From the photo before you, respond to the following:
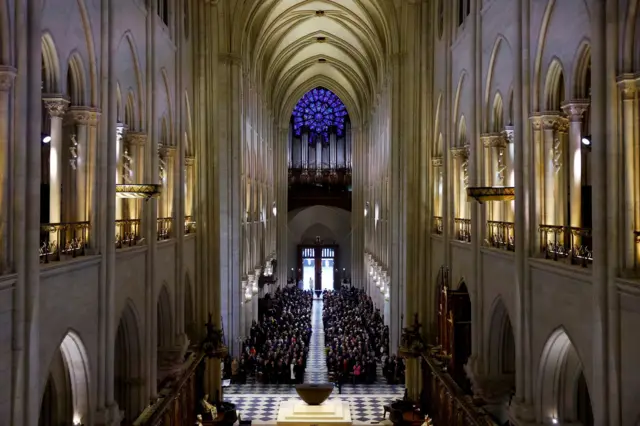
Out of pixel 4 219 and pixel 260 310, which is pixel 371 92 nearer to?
pixel 260 310

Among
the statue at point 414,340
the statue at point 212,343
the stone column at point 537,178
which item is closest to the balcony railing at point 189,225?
the statue at point 212,343

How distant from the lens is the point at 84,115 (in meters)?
11.9

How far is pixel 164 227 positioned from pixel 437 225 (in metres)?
8.67

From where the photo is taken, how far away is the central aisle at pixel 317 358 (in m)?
26.8

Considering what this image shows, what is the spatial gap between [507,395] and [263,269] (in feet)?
79.6

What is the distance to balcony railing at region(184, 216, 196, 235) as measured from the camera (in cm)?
→ 2067

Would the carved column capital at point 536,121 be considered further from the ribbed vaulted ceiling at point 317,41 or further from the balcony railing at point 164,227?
the ribbed vaulted ceiling at point 317,41

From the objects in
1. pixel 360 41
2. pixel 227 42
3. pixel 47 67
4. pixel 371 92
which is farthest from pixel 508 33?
pixel 371 92

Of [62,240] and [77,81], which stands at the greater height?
[77,81]

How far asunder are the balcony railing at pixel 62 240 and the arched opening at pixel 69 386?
130 centimetres

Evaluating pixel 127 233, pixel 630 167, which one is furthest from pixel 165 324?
pixel 630 167

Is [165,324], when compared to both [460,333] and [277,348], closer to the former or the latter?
[460,333]

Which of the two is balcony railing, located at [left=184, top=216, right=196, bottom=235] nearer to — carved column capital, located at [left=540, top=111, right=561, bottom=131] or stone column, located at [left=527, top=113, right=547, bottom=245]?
stone column, located at [left=527, top=113, right=547, bottom=245]

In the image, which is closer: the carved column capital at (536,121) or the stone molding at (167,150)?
the carved column capital at (536,121)
